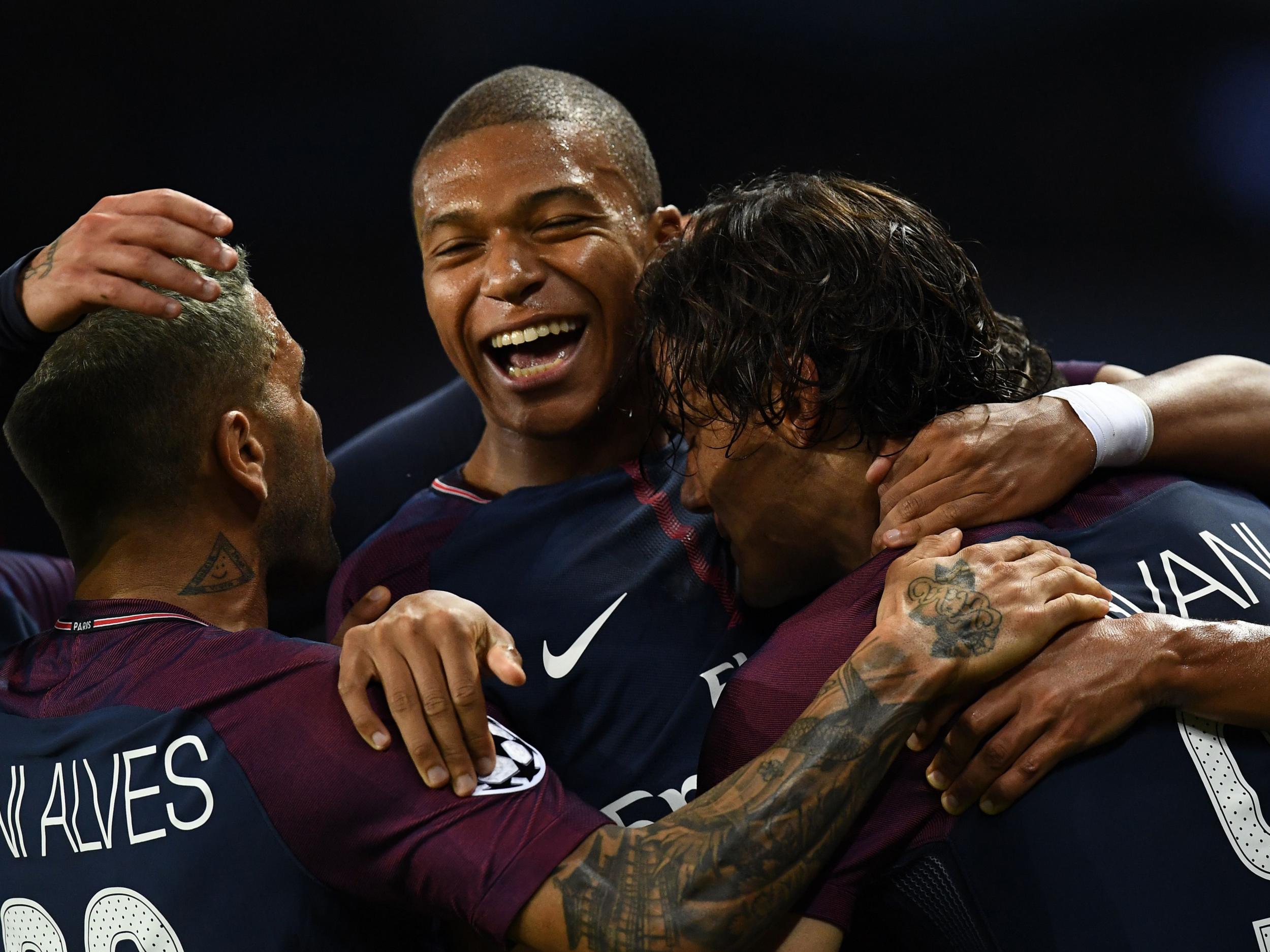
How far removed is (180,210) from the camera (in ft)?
5.62

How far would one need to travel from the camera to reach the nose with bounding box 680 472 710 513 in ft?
6.43

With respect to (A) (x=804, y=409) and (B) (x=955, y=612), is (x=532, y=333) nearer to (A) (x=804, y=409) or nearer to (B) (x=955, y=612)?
(A) (x=804, y=409)

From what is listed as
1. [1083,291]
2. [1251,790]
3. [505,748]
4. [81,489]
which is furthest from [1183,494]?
[1083,291]

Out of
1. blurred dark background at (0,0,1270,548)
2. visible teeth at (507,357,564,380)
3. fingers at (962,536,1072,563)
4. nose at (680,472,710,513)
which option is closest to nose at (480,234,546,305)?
visible teeth at (507,357,564,380)

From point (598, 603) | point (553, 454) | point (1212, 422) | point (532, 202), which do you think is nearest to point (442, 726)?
point (598, 603)

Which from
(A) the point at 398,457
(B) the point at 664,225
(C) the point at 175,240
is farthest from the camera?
(A) the point at 398,457

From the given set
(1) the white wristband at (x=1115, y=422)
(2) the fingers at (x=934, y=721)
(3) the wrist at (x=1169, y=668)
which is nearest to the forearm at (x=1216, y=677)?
(3) the wrist at (x=1169, y=668)

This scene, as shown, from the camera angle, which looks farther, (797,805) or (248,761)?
(248,761)

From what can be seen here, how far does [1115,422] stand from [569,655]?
3.06 ft

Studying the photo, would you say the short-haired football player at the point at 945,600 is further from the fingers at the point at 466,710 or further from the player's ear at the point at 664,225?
the player's ear at the point at 664,225

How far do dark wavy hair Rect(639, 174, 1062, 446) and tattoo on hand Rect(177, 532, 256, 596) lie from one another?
72 centimetres

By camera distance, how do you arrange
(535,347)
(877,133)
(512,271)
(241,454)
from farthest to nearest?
(877,133), (535,347), (512,271), (241,454)

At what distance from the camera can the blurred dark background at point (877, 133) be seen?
14.4 feet

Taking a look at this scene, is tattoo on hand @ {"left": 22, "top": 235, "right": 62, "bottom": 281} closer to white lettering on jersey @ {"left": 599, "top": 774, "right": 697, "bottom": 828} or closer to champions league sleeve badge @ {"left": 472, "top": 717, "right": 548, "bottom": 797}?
champions league sleeve badge @ {"left": 472, "top": 717, "right": 548, "bottom": 797}
